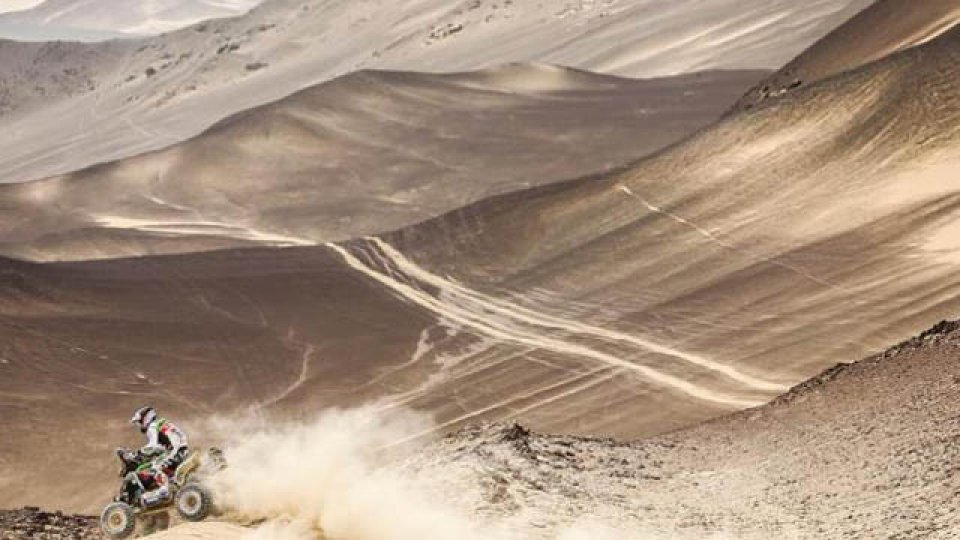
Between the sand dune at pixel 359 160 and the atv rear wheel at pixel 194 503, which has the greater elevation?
the sand dune at pixel 359 160

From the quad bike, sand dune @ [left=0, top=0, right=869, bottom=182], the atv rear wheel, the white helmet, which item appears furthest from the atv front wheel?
sand dune @ [left=0, top=0, right=869, bottom=182]

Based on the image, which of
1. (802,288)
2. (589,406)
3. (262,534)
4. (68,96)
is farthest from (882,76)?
(68,96)

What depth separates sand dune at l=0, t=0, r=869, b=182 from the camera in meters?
56.8

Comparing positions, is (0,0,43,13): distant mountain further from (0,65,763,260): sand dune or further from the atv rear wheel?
the atv rear wheel

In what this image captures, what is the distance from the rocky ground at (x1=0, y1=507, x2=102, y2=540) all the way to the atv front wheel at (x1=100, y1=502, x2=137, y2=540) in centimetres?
66

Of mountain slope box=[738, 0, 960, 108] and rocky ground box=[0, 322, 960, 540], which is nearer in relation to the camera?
rocky ground box=[0, 322, 960, 540]

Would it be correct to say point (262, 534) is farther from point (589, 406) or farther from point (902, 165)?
point (902, 165)

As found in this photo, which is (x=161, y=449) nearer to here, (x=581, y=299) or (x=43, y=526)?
(x=43, y=526)

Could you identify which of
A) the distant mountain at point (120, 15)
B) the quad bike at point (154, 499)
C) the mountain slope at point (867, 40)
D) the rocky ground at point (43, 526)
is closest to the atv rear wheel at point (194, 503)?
the quad bike at point (154, 499)

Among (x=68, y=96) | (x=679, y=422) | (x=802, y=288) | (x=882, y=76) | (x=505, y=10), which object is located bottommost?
(x=679, y=422)

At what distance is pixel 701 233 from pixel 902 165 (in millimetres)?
4218

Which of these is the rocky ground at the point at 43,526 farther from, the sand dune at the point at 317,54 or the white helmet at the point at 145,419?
the sand dune at the point at 317,54

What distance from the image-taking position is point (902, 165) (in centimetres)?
2389

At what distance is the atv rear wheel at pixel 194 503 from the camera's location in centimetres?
1057
